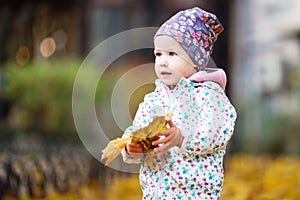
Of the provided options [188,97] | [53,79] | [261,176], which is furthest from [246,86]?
[188,97]

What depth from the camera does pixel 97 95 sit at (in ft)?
45.2

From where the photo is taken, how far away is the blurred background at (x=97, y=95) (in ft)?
28.2

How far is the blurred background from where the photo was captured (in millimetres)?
8586

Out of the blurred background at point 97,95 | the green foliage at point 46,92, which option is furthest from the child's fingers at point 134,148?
the green foliage at point 46,92

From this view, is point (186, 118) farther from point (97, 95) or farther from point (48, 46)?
point (48, 46)

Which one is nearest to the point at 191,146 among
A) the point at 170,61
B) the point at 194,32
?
the point at 170,61

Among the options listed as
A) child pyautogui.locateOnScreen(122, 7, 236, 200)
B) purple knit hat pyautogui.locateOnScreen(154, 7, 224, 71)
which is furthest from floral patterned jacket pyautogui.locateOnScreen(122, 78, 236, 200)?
purple knit hat pyautogui.locateOnScreen(154, 7, 224, 71)

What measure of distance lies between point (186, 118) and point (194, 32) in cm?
39

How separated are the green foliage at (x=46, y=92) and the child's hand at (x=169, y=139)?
9429 millimetres

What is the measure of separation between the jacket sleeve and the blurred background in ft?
10.1

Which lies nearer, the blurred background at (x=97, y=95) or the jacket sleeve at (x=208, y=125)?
the jacket sleeve at (x=208, y=125)

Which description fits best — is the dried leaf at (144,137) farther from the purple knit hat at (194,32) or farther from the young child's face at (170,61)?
the purple knit hat at (194,32)

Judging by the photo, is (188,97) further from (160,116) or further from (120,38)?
(120,38)

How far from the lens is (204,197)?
12.8 feet
